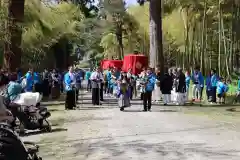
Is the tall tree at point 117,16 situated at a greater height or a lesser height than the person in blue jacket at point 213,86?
greater

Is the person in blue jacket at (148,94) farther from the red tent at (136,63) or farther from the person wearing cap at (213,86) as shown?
the red tent at (136,63)

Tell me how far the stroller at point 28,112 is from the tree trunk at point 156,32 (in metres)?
→ 12.5

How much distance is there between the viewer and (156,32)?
25.6 metres

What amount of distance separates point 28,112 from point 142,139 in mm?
3351

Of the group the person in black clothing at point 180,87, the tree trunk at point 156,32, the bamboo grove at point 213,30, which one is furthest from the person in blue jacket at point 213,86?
the bamboo grove at point 213,30

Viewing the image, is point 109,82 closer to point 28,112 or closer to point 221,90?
point 221,90

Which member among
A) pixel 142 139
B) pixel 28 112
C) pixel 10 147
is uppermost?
pixel 28 112

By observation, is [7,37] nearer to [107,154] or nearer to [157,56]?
[107,154]

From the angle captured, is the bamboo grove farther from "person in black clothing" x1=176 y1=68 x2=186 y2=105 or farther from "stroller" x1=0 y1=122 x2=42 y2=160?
"stroller" x1=0 y1=122 x2=42 y2=160

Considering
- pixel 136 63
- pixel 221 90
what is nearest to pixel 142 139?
pixel 221 90

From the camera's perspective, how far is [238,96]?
952 inches

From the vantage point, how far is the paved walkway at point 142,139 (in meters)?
10.0

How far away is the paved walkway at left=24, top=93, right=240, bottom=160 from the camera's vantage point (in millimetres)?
10016

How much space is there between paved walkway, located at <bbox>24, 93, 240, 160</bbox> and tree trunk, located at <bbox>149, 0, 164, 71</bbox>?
8144mm
